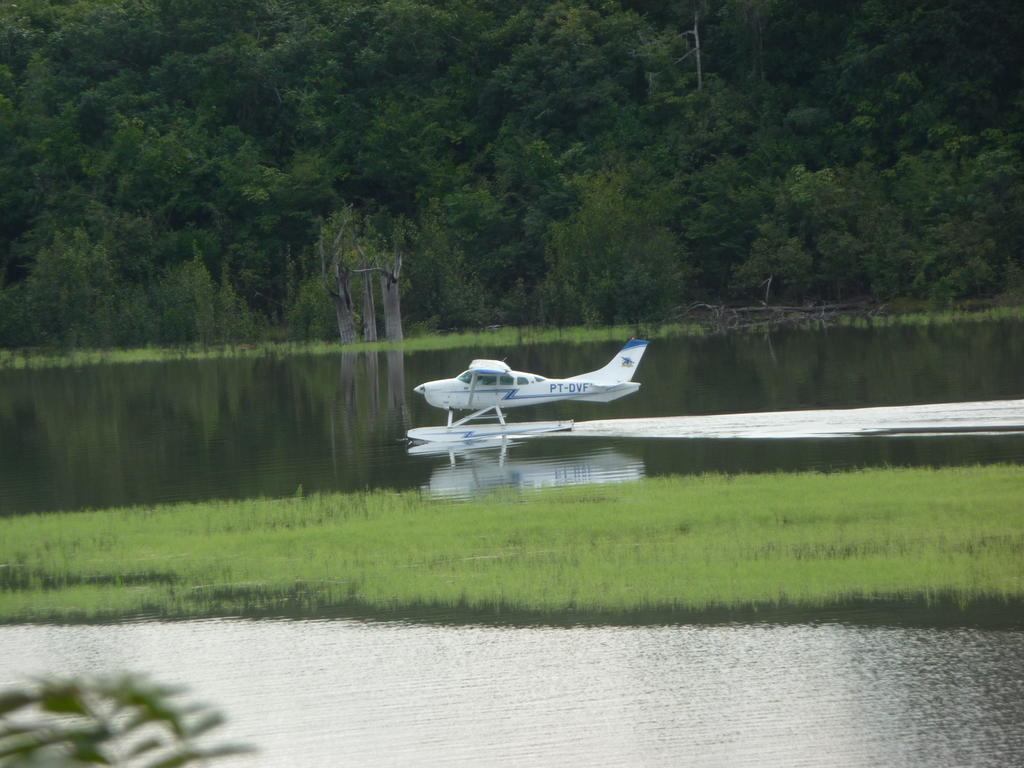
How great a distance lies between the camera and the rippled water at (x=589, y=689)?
25.7 feet

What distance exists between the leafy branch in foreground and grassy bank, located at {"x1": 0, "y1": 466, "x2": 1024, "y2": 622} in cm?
922

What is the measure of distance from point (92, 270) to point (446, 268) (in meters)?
16.4

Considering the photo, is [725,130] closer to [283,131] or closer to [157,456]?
[283,131]

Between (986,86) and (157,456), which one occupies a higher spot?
(986,86)

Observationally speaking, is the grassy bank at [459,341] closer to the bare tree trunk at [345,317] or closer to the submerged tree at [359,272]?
the bare tree trunk at [345,317]

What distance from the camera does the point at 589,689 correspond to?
9016 mm

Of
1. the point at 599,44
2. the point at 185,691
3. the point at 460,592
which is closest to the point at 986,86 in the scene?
the point at 599,44

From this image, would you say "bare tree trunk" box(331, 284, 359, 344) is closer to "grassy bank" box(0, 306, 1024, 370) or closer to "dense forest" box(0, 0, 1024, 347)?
"grassy bank" box(0, 306, 1024, 370)

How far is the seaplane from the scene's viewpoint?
23.1 meters

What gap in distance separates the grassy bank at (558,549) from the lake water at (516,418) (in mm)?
2052

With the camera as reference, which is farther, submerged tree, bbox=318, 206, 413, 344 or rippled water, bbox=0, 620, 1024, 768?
submerged tree, bbox=318, 206, 413, 344

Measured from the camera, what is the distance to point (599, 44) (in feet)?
215

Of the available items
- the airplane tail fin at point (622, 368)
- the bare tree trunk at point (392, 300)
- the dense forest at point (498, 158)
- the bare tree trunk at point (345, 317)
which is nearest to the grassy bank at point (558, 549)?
the airplane tail fin at point (622, 368)

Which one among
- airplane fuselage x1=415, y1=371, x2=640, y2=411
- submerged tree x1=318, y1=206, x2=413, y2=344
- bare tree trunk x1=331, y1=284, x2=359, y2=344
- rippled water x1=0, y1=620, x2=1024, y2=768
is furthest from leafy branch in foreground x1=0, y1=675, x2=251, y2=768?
bare tree trunk x1=331, y1=284, x2=359, y2=344
